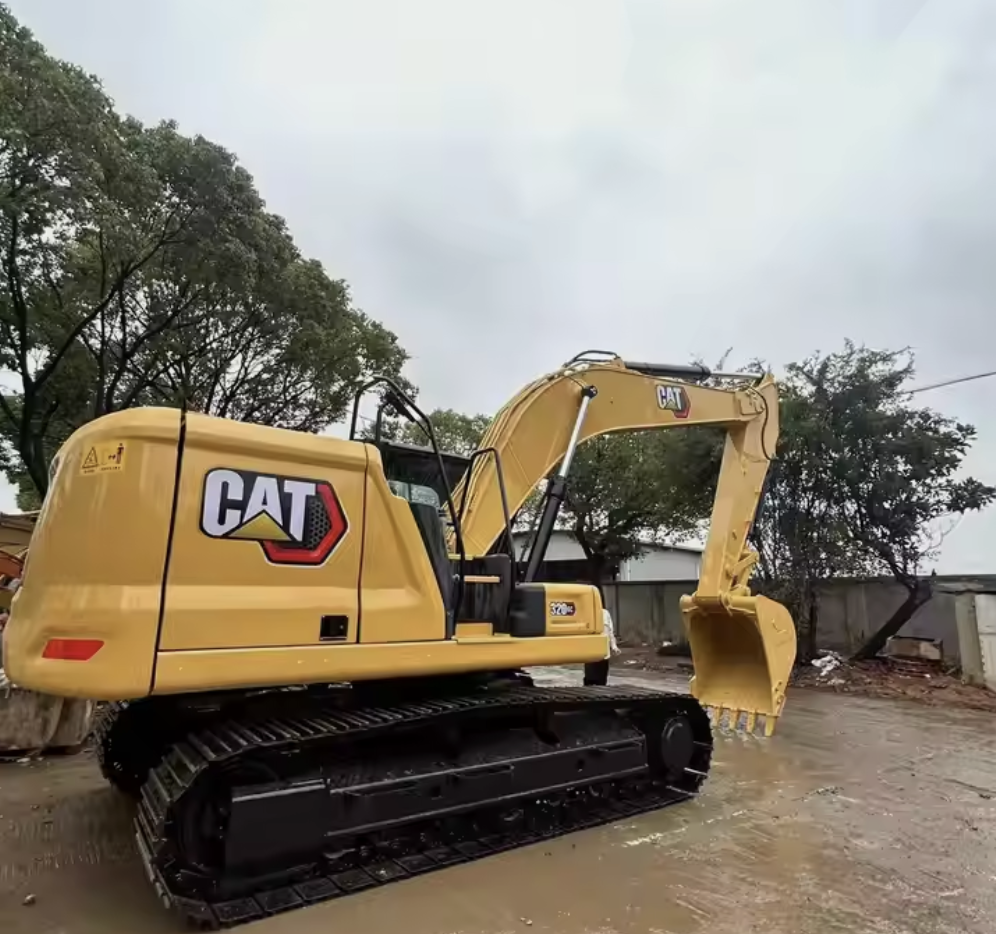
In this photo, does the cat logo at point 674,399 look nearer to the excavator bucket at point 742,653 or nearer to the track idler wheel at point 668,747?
the excavator bucket at point 742,653

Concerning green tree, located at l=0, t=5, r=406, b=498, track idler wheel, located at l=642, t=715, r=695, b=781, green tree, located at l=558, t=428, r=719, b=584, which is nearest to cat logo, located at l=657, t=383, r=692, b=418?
track idler wheel, located at l=642, t=715, r=695, b=781

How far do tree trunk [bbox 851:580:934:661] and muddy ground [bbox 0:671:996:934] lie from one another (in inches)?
265

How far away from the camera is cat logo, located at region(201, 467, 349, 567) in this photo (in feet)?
11.3

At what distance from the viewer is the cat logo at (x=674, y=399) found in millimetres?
6207

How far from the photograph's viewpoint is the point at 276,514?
3.58 meters

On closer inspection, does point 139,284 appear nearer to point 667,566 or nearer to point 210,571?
point 210,571

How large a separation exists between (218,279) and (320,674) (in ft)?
32.6

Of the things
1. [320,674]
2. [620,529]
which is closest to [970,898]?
[320,674]

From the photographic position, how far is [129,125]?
36.2 feet

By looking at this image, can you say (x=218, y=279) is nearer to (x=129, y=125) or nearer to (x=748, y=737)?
(x=129, y=125)

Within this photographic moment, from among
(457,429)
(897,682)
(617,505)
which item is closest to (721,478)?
(897,682)

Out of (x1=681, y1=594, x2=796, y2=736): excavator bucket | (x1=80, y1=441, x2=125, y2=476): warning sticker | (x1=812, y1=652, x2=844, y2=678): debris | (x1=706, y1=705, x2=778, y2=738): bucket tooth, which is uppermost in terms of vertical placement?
(x1=80, y1=441, x2=125, y2=476): warning sticker

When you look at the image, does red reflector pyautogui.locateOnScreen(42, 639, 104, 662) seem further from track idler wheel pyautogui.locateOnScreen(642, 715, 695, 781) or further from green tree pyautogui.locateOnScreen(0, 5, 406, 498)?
green tree pyautogui.locateOnScreen(0, 5, 406, 498)

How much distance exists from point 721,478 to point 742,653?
1.55 meters
